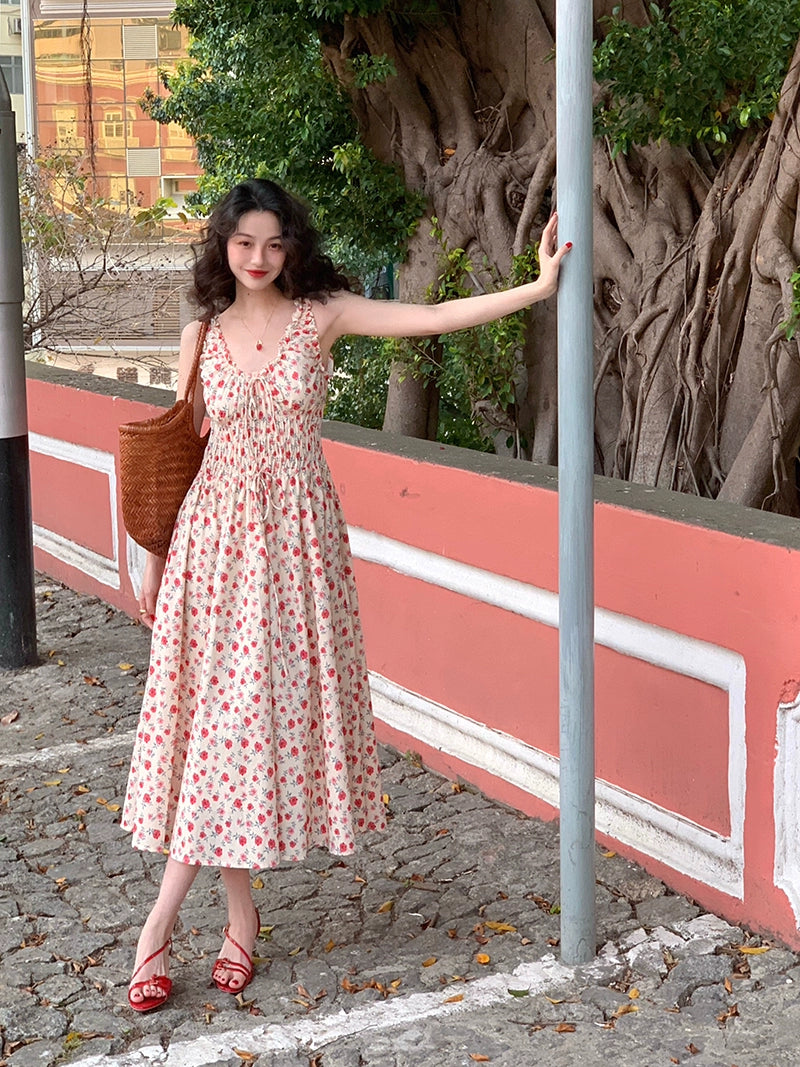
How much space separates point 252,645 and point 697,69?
316 cm

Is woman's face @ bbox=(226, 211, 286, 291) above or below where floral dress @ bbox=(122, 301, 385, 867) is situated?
above

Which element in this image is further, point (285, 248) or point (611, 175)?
point (611, 175)

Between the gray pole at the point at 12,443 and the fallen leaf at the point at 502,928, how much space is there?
3.09 metres

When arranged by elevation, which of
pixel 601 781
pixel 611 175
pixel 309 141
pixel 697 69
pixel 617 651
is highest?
pixel 697 69

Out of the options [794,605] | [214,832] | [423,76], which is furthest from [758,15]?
[214,832]

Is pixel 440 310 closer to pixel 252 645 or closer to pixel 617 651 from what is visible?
pixel 252 645

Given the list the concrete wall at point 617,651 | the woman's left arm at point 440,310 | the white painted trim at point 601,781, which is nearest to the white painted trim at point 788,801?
the concrete wall at point 617,651

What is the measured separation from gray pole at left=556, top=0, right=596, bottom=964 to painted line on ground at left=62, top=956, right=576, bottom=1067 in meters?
0.12

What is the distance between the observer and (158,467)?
352 centimetres

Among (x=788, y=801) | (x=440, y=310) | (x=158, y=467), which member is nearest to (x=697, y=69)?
(x=440, y=310)

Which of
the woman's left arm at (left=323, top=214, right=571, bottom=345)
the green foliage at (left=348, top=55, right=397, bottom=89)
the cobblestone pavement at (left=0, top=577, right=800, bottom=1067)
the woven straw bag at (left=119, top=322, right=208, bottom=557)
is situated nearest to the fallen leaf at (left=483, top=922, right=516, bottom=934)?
the cobblestone pavement at (left=0, top=577, right=800, bottom=1067)

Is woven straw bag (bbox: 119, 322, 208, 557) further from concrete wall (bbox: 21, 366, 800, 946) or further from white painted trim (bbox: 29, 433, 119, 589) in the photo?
white painted trim (bbox: 29, 433, 119, 589)

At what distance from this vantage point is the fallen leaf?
370 cm

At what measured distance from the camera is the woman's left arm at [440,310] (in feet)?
10.5
